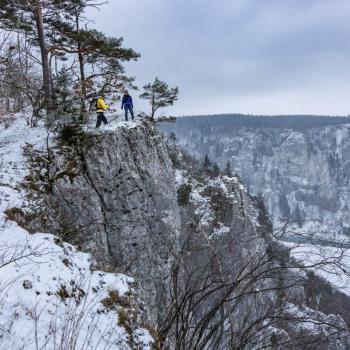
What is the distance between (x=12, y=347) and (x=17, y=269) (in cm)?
195

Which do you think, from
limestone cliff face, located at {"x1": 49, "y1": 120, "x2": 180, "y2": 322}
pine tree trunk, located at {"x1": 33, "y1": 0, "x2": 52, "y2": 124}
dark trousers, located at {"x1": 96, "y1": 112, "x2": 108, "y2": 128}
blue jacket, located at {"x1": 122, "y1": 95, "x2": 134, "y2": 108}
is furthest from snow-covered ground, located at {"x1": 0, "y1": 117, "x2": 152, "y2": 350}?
pine tree trunk, located at {"x1": 33, "y1": 0, "x2": 52, "y2": 124}

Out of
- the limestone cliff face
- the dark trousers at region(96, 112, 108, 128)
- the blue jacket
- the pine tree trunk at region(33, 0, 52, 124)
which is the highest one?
the pine tree trunk at region(33, 0, 52, 124)

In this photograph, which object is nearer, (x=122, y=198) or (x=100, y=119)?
(x=122, y=198)

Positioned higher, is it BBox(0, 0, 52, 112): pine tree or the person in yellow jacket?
BBox(0, 0, 52, 112): pine tree

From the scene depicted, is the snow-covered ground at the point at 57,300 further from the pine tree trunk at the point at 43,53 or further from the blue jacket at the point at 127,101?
the pine tree trunk at the point at 43,53

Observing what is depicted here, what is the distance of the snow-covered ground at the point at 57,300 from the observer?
4.52 meters

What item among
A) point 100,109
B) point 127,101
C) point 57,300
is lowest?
point 57,300

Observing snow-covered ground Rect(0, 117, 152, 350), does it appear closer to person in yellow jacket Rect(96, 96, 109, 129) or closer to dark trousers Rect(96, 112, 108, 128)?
person in yellow jacket Rect(96, 96, 109, 129)

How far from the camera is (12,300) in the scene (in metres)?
5.21

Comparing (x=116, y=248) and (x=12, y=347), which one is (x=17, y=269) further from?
(x=116, y=248)

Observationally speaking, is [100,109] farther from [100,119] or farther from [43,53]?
[43,53]

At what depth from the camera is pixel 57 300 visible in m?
5.59

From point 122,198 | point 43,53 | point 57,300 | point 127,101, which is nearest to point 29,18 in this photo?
point 43,53

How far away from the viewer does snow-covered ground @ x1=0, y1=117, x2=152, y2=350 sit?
452 cm
